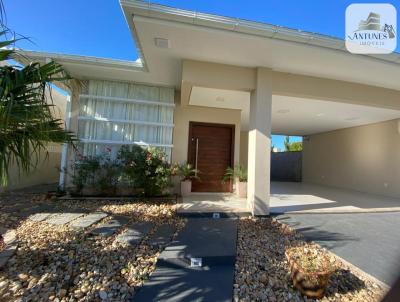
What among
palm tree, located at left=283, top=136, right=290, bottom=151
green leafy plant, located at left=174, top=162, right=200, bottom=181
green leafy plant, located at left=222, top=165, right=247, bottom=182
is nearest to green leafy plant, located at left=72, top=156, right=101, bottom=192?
green leafy plant, located at left=174, top=162, right=200, bottom=181

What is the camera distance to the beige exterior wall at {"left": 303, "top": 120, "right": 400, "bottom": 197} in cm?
741

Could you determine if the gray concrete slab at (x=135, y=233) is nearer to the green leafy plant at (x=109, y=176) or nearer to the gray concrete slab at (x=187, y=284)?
the gray concrete slab at (x=187, y=284)

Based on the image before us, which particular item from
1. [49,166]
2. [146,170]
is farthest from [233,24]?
[49,166]

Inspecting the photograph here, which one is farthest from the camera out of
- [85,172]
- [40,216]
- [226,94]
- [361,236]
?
[226,94]

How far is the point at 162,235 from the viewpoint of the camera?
302cm

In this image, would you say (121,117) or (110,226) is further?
(121,117)

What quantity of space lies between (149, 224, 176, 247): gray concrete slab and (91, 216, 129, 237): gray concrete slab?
0.61m

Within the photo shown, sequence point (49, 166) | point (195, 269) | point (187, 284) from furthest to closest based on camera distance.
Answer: point (49, 166) < point (195, 269) < point (187, 284)

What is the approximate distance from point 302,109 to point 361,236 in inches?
169

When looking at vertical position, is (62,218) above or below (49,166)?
below

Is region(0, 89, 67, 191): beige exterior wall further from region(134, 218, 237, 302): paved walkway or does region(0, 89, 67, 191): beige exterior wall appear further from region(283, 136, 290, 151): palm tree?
region(283, 136, 290, 151): palm tree

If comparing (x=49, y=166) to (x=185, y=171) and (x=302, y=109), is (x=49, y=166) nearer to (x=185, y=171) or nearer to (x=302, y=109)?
(x=185, y=171)

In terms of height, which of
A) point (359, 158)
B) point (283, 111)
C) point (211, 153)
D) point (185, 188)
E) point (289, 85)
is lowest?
point (185, 188)

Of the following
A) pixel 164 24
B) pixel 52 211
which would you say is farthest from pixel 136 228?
pixel 164 24
